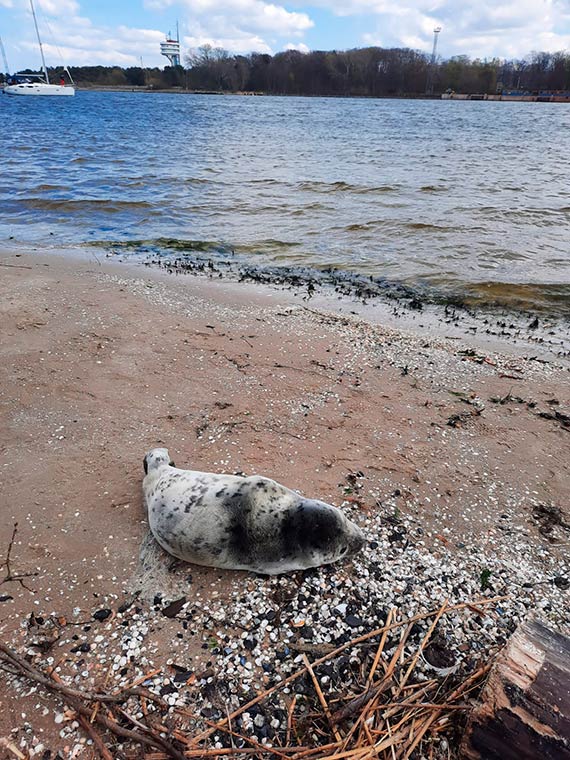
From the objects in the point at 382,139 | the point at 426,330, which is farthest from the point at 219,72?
the point at 426,330

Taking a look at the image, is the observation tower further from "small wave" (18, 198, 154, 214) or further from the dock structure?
"small wave" (18, 198, 154, 214)

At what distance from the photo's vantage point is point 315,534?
274 centimetres

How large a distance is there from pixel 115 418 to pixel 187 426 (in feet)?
2.07

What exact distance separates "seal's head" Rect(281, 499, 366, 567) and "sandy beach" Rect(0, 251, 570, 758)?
11 centimetres

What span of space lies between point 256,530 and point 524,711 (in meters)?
1.46

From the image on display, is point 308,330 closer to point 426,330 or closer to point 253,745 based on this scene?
point 426,330

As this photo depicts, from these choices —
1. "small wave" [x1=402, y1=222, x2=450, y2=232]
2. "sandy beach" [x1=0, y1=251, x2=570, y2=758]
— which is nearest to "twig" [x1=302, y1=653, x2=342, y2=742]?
"sandy beach" [x1=0, y1=251, x2=570, y2=758]

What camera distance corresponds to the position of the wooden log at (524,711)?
1.68 meters

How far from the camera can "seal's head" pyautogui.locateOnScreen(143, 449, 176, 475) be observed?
3.40m

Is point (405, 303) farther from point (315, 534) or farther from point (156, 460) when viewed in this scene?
point (315, 534)

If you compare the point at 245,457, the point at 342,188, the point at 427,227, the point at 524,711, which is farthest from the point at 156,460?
the point at 342,188

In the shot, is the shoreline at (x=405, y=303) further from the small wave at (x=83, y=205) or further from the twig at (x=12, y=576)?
the twig at (x=12, y=576)

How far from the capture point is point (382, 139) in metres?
31.3

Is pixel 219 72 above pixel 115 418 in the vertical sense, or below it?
above
